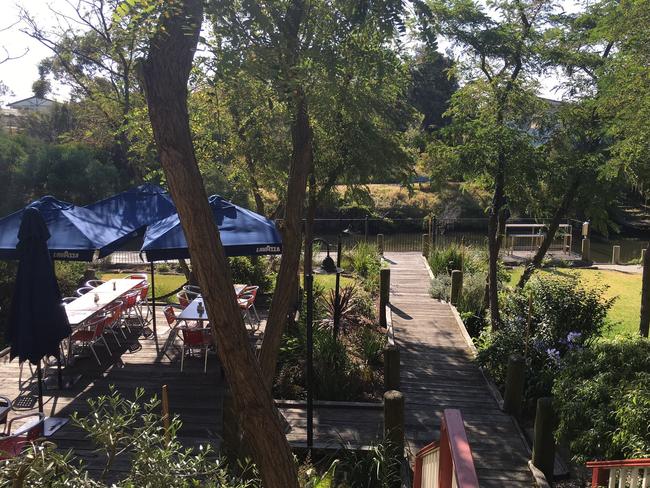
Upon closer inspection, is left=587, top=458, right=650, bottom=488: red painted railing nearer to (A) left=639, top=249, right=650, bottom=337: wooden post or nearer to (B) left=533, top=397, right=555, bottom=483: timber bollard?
(B) left=533, top=397, right=555, bottom=483: timber bollard

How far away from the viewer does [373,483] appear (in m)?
6.29

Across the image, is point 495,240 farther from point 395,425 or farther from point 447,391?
point 395,425

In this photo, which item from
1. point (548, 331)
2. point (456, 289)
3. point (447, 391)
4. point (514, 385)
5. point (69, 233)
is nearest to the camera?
point (514, 385)

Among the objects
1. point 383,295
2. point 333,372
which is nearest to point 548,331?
point 333,372

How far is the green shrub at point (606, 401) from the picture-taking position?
4.70 meters

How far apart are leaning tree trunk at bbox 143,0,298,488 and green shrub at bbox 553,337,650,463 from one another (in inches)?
115

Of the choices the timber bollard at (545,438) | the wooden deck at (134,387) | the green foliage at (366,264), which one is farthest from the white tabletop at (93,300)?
the timber bollard at (545,438)

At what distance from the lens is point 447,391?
29.5ft

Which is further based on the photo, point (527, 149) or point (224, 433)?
point (527, 149)

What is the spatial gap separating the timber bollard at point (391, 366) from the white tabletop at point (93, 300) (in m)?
4.41

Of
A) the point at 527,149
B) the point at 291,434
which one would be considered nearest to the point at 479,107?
the point at 527,149

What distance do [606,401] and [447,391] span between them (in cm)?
382

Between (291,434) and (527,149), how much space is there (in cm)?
628

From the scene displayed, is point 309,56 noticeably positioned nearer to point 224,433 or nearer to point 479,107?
point 224,433
